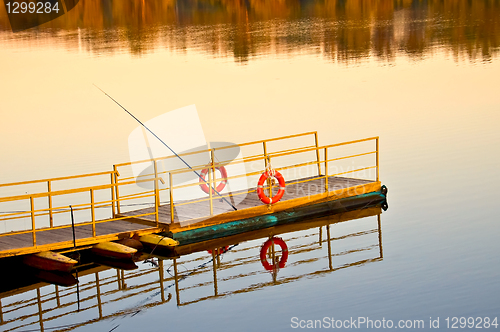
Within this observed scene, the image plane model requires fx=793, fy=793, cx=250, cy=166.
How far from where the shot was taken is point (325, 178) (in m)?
15.0

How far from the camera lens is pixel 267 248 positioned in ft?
43.0

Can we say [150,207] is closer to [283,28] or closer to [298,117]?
[298,117]

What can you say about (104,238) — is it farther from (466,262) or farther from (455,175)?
(455,175)

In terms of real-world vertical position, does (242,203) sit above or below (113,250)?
above

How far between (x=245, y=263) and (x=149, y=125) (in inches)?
502

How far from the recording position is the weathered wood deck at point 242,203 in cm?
1359

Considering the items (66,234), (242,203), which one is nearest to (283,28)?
(242,203)

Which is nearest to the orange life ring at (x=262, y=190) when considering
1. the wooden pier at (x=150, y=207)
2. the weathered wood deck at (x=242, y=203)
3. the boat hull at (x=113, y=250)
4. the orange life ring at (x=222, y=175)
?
the wooden pier at (x=150, y=207)

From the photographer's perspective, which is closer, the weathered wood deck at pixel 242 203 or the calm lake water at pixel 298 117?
the calm lake water at pixel 298 117

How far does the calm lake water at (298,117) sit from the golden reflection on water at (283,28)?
204 mm

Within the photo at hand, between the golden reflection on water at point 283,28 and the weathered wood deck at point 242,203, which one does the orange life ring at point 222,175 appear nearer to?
the weathered wood deck at point 242,203

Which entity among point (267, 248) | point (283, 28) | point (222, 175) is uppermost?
point (283, 28)

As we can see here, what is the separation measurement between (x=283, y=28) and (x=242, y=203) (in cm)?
3433

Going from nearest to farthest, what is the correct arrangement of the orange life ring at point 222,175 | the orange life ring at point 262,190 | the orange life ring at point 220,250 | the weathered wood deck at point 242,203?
the orange life ring at point 220,250, the weathered wood deck at point 242,203, the orange life ring at point 262,190, the orange life ring at point 222,175
